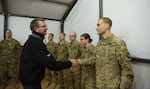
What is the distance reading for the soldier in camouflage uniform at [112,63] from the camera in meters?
2.45

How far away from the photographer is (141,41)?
299 cm

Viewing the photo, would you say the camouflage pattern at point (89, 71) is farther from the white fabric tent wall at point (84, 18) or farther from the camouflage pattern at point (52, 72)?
the camouflage pattern at point (52, 72)

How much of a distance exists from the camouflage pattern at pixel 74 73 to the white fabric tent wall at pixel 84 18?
0.45 m

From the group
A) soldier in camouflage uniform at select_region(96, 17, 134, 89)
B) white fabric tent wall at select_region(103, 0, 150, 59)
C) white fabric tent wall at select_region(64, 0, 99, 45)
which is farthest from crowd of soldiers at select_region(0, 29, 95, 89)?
soldier in camouflage uniform at select_region(96, 17, 134, 89)

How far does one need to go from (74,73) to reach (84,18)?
57.4 inches

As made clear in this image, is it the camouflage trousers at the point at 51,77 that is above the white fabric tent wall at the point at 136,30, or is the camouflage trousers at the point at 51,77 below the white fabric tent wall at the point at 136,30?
below

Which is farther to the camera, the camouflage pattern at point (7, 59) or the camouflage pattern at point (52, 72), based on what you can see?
the camouflage pattern at point (52, 72)

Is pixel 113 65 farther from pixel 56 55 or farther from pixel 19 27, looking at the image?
pixel 19 27

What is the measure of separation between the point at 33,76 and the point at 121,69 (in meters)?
1.12

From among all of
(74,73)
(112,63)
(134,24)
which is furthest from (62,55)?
(112,63)

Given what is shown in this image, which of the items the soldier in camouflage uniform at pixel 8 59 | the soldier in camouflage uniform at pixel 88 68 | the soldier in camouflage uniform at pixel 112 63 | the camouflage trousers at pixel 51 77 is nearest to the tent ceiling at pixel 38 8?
the soldier in camouflage uniform at pixel 8 59

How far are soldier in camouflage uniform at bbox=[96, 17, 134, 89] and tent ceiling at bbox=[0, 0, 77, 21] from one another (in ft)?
9.54

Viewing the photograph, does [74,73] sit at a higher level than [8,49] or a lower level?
lower

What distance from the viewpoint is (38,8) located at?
5523 millimetres
